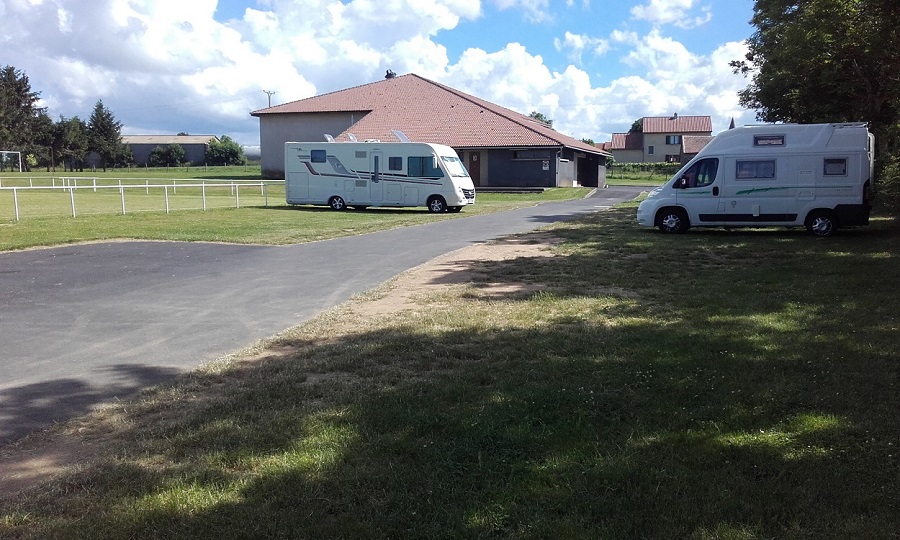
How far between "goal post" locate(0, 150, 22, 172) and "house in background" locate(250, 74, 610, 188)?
4127 centimetres

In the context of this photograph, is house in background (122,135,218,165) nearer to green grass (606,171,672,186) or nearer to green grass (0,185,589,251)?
green grass (606,171,672,186)

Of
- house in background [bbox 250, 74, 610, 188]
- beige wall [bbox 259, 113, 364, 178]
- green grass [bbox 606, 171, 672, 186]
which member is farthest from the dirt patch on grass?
green grass [bbox 606, 171, 672, 186]

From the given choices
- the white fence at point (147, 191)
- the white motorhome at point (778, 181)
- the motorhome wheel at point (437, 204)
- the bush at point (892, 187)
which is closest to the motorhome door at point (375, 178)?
the motorhome wheel at point (437, 204)

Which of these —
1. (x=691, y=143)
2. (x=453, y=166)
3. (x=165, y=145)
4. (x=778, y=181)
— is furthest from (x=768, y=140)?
(x=165, y=145)

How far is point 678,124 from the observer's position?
97438 mm

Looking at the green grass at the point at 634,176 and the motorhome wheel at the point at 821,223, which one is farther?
the green grass at the point at 634,176

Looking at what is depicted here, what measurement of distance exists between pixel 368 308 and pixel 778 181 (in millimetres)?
11946

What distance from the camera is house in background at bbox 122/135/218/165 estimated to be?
112812 mm

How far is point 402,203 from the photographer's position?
85.7 feet

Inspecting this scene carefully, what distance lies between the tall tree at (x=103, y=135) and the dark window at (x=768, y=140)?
94683mm

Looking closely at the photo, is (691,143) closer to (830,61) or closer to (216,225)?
(830,61)

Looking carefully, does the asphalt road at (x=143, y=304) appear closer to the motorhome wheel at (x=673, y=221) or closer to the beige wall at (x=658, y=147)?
the motorhome wheel at (x=673, y=221)

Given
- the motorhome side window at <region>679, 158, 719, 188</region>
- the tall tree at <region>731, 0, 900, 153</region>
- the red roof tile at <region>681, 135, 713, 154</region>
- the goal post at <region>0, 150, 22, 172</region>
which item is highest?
the red roof tile at <region>681, 135, 713, 154</region>

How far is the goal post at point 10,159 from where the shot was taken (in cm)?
7844
